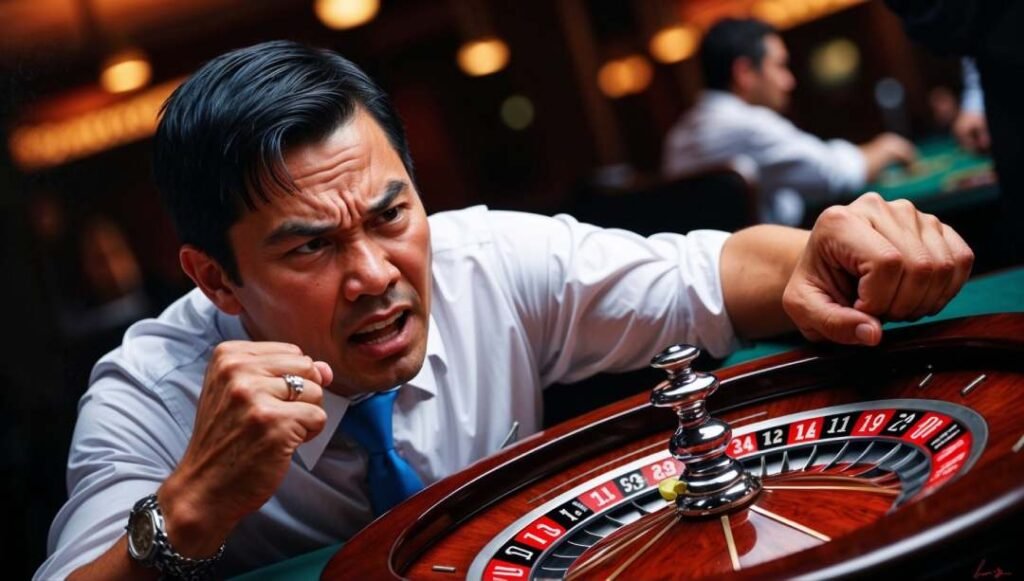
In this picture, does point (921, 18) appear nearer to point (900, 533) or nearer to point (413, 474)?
point (413, 474)

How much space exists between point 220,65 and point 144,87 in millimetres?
6490

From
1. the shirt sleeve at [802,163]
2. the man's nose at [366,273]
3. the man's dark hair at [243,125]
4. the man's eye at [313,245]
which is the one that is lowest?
the shirt sleeve at [802,163]

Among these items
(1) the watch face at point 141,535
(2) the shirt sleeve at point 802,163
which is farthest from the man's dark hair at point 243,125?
(2) the shirt sleeve at point 802,163

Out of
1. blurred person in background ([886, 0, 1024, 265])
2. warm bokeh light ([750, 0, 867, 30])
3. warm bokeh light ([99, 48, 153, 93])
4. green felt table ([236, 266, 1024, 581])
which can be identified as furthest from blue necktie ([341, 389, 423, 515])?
warm bokeh light ([750, 0, 867, 30])

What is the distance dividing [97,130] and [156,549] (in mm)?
6637

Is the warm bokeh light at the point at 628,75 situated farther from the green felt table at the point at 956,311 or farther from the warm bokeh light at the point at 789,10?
the green felt table at the point at 956,311

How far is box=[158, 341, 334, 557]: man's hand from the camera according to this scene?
3.84 feet

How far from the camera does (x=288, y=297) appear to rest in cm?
148

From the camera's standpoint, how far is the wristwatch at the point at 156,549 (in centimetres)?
123

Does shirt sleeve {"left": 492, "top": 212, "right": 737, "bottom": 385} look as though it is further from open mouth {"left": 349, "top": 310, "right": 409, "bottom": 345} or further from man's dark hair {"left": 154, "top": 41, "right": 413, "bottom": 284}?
open mouth {"left": 349, "top": 310, "right": 409, "bottom": 345}

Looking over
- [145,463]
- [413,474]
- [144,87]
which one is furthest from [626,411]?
[144,87]

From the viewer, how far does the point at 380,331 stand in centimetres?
147

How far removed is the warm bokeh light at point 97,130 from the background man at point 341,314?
308 centimetres

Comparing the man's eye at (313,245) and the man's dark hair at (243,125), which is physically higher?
the man's dark hair at (243,125)
